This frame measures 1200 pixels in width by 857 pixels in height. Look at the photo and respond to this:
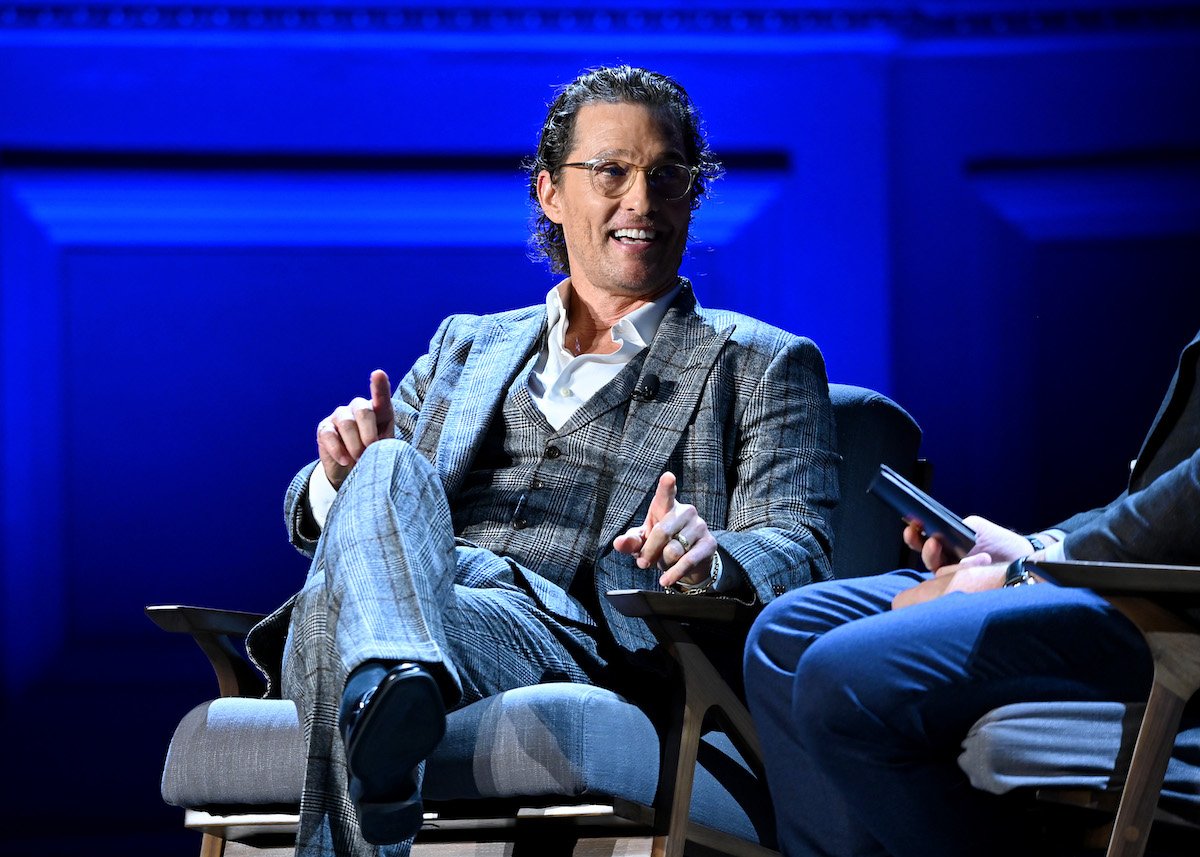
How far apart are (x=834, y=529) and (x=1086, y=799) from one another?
38.6 inches

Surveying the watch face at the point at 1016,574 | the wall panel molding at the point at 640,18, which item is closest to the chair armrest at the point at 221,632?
the watch face at the point at 1016,574

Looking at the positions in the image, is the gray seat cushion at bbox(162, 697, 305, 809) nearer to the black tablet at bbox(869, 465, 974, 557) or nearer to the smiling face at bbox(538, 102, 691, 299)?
the black tablet at bbox(869, 465, 974, 557)

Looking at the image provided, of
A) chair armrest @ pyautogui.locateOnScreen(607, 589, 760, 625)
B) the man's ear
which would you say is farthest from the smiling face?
chair armrest @ pyautogui.locateOnScreen(607, 589, 760, 625)

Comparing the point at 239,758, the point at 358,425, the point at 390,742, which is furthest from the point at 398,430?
the point at 390,742

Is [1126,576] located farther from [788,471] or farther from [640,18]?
[640,18]

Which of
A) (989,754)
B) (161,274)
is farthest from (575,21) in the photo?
(989,754)

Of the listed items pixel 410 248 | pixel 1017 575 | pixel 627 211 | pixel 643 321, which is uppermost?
pixel 410 248

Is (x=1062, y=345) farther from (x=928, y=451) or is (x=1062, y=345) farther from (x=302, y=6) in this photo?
(x=302, y=6)

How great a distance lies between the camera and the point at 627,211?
8.36 ft

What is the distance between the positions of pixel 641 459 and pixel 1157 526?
89 centimetres

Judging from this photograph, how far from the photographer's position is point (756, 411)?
Result: 7.89 feet

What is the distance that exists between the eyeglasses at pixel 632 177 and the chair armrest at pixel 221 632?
884 mm

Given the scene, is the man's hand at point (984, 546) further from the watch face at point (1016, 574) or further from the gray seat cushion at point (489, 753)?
the gray seat cushion at point (489, 753)

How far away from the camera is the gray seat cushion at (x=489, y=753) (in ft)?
6.25
